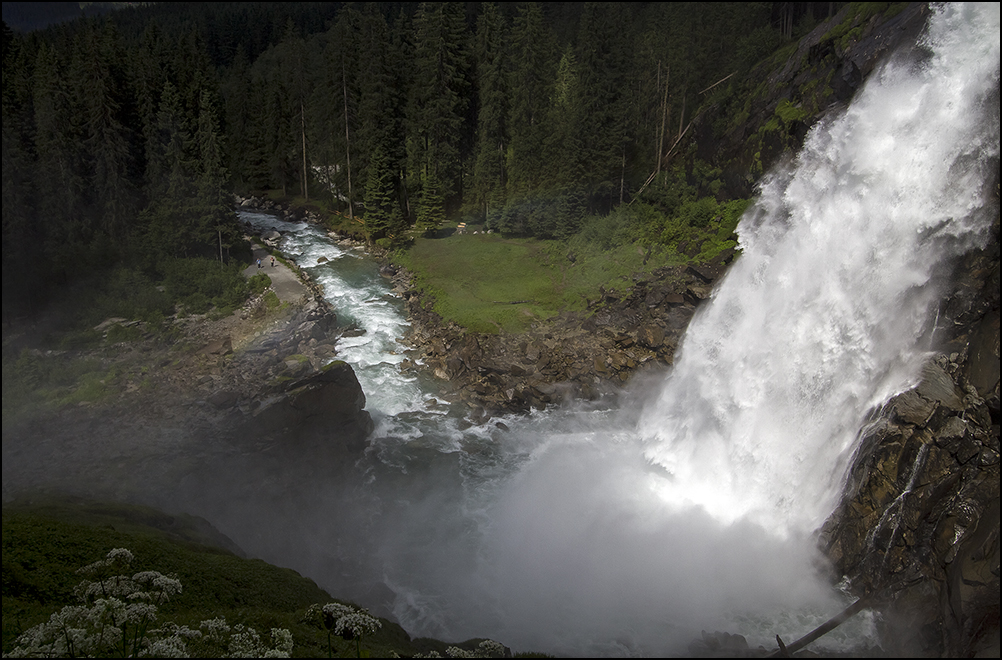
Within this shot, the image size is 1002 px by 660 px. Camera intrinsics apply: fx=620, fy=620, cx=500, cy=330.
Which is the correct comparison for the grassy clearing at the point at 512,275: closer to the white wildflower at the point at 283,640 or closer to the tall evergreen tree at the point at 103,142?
the tall evergreen tree at the point at 103,142

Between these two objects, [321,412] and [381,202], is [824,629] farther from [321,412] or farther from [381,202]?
[381,202]

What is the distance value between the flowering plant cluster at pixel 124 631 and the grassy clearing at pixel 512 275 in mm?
19504

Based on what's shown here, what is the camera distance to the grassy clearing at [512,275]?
100 ft

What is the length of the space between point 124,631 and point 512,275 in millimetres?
27060

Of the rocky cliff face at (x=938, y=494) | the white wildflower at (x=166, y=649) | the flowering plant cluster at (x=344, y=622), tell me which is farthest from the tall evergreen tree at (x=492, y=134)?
the white wildflower at (x=166, y=649)

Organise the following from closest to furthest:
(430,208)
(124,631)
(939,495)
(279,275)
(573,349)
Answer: (124,631) < (939,495) < (573,349) < (279,275) < (430,208)

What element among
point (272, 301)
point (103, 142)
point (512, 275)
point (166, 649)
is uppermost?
point (103, 142)

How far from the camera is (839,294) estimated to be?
1891 centimetres

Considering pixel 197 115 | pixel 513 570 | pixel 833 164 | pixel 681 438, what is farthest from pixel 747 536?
pixel 197 115

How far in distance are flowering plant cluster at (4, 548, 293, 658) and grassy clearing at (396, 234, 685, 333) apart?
19.5 meters

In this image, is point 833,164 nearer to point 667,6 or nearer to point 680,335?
point 680,335

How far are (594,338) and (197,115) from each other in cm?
2565

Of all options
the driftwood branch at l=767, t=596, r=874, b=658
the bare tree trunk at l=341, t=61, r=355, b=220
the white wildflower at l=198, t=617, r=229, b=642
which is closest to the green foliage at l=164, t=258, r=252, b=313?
the bare tree trunk at l=341, t=61, r=355, b=220

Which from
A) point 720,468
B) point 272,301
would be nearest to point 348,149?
point 272,301
